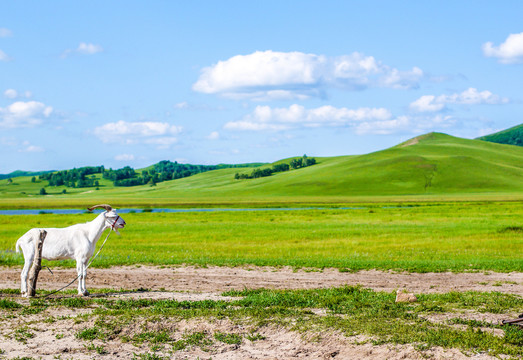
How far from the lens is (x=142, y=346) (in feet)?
37.6

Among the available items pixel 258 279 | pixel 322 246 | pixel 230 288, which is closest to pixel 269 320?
pixel 230 288

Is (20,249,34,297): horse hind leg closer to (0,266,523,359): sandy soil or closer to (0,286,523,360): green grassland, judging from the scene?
(0,286,523,360): green grassland

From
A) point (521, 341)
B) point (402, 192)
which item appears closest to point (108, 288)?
point (521, 341)

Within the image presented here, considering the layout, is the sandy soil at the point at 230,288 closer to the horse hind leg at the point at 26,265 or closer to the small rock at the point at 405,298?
the small rock at the point at 405,298

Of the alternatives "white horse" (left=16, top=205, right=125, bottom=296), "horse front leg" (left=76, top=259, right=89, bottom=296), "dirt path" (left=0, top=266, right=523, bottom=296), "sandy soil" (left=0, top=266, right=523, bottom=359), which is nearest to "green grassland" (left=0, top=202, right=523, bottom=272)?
"dirt path" (left=0, top=266, right=523, bottom=296)

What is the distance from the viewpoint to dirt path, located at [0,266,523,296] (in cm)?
1817

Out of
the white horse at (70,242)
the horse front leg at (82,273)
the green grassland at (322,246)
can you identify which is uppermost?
the white horse at (70,242)

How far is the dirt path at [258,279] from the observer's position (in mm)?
18172

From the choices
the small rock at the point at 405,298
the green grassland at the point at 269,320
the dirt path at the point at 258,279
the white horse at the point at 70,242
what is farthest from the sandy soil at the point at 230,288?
the small rock at the point at 405,298

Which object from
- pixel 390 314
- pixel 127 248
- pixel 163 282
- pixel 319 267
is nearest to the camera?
pixel 390 314

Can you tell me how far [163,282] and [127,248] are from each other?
15.0 meters

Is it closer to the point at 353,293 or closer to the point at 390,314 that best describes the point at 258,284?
the point at 353,293

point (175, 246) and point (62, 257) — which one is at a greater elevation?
point (62, 257)

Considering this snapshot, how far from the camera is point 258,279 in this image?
785 inches
